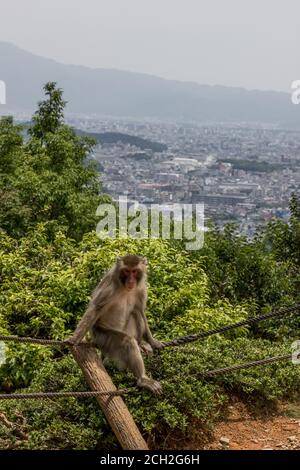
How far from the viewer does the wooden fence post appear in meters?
5.94

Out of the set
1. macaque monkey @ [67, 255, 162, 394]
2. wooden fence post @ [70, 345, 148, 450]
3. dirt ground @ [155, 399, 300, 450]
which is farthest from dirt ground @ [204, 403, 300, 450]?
macaque monkey @ [67, 255, 162, 394]

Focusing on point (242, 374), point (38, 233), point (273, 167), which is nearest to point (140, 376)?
point (242, 374)

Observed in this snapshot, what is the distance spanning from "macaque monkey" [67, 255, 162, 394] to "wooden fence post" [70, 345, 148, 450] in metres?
0.20

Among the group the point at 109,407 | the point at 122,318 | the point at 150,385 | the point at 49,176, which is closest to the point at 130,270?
the point at 122,318

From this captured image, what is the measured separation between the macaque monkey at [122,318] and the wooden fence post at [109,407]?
20 centimetres

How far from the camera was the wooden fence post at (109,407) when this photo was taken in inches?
234

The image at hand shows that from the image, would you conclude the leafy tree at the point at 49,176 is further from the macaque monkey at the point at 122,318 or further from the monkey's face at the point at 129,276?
the monkey's face at the point at 129,276

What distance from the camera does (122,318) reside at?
629cm

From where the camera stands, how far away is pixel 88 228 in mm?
17844

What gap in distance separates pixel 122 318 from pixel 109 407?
804 mm

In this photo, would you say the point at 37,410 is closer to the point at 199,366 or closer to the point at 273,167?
the point at 199,366

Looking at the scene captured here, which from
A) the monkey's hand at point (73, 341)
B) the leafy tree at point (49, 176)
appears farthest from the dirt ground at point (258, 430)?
the leafy tree at point (49, 176)

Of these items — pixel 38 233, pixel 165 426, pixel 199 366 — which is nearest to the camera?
pixel 165 426
